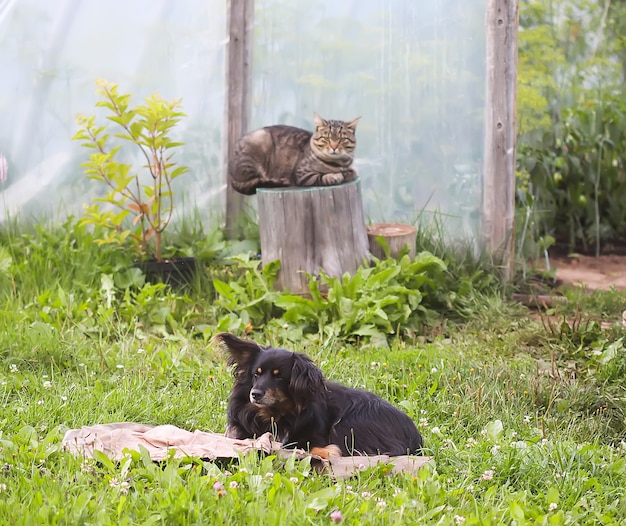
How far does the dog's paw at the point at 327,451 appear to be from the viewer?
3.62 meters

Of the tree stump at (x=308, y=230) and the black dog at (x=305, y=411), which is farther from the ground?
the tree stump at (x=308, y=230)

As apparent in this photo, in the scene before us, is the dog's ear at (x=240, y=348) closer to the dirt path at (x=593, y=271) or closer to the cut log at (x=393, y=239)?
the cut log at (x=393, y=239)

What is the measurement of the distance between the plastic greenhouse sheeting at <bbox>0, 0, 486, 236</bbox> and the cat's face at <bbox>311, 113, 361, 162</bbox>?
83 centimetres

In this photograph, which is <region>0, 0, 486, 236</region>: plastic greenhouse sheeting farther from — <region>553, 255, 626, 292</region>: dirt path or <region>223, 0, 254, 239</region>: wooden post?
<region>553, 255, 626, 292</region>: dirt path

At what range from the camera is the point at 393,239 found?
262 inches

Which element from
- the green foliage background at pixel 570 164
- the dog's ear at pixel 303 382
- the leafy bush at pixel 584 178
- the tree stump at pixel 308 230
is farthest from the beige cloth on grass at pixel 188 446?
the leafy bush at pixel 584 178

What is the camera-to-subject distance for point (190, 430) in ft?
13.6

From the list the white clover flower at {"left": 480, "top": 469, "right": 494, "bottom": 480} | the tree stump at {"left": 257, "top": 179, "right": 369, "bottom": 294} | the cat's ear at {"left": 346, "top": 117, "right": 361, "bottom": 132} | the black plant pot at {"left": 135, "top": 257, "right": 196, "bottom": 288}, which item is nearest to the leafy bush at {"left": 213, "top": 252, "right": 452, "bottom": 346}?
the tree stump at {"left": 257, "top": 179, "right": 369, "bottom": 294}

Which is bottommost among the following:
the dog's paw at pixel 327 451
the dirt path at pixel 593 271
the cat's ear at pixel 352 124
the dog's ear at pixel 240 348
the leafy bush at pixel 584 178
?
the dog's paw at pixel 327 451

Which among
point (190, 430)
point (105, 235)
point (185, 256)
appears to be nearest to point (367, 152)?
point (185, 256)

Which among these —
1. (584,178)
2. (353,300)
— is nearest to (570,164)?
(584,178)

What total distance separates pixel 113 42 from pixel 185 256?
1969 millimetres

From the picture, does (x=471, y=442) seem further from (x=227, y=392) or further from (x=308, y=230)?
(x=308, y=230)

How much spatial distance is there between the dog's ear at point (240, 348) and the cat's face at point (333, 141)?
300cm
